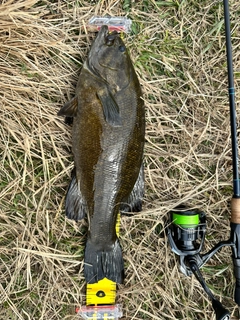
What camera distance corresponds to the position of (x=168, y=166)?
2736mm

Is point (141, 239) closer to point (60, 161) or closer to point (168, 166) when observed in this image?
point (168, 166)

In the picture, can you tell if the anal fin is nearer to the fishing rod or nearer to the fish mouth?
the fishing rod

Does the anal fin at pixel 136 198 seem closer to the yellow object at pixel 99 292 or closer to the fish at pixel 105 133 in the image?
the fish at pixel 105 133

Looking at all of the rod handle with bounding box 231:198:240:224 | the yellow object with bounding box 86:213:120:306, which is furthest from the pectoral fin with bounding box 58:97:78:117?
the rod handle with bounding box 231:198:240:224

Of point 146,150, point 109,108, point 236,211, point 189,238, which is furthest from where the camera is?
point 146,150

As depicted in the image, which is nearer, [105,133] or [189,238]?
[105,133]

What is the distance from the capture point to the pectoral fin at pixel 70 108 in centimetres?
233

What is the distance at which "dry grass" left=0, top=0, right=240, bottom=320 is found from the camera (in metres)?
2.51

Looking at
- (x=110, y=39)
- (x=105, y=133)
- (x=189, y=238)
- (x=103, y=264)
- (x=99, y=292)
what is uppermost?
(x=110, y=39)

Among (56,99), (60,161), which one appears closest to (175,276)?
(60,161)

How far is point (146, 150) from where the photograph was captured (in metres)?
2.70

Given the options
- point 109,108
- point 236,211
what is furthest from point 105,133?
point 236,211

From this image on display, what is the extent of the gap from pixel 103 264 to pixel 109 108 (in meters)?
1.07

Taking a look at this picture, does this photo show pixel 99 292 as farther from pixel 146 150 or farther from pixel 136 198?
pixel 146 150
